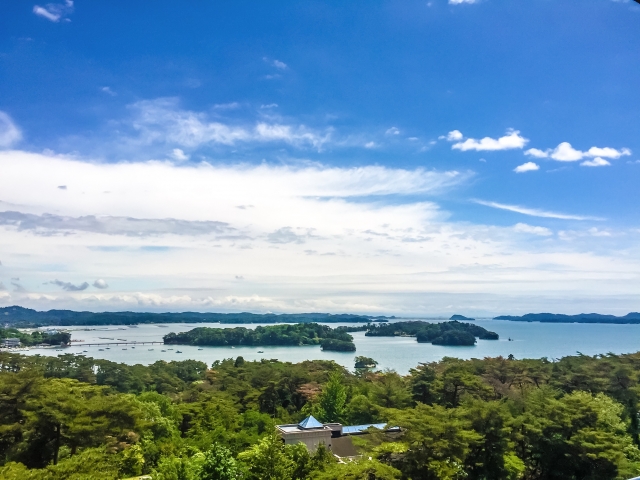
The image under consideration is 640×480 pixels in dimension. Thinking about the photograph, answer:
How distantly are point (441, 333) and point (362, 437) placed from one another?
5580 centimetres

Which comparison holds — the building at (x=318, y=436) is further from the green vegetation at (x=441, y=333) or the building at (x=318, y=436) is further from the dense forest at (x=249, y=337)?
the green vegetation at (x=441, y=333)

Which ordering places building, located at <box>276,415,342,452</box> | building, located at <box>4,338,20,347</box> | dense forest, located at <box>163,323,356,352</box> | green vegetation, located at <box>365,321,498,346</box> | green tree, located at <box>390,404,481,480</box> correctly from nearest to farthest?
green tree, located at <box>390,404,481,480</box>
building, located at <box>276,415,342,452</box>
building, located at <box>4,338,20,347</box>
green vegetation, located at <box>365,321,498,346</box>
dense forest, located at <box>163,323,356,352</box>

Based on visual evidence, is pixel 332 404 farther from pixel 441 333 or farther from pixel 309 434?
pixel 441 333

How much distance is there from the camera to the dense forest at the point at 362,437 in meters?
8.50

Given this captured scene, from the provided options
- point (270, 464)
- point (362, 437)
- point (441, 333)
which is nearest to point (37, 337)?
point (441, 333)

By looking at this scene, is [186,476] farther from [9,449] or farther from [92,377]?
[92,377]

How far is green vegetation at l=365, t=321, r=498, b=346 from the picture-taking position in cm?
6053

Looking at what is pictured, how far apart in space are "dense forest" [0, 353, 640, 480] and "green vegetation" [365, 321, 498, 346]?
4348 centimetres

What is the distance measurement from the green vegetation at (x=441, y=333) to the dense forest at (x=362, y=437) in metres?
43.5

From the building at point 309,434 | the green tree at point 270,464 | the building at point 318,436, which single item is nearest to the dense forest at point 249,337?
the building at point 318,436

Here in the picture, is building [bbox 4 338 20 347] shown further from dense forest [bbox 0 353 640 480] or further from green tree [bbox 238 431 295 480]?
green tree [bbox 238 431 295 480]

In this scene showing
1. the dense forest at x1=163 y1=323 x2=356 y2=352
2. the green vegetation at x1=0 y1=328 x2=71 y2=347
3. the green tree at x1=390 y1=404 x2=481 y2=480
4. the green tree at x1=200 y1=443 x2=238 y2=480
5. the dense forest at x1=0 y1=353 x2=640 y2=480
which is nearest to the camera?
the green tree at x1=200 y1=443 x2=238 y2=480

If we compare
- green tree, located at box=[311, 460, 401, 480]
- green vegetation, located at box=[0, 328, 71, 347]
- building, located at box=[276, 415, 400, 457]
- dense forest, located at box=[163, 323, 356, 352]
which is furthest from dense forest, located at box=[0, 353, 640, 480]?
dense forest, located at box=[163, 323, 356, 352]

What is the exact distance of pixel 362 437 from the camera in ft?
40.3
